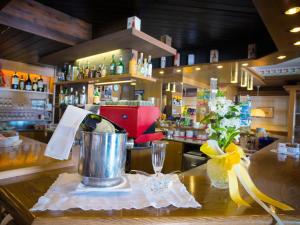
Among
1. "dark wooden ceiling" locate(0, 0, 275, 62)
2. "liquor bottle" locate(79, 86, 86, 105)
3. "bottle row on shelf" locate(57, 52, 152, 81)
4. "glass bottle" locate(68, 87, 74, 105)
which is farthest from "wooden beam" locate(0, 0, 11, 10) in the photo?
"glass bottle" locate(68, 87, 74, 105)

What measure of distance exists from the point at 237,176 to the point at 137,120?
1559mm

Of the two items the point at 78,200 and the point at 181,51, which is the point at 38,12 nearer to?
the point at 181,51

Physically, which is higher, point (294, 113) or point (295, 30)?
point (295, 30)

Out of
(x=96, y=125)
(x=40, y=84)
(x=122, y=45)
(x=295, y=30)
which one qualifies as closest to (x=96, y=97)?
(x=122, y=45)

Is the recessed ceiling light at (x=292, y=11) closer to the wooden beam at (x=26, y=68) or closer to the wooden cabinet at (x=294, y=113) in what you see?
the wooden cabinet at (x=294, y=113)

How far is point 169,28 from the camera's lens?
125 inches

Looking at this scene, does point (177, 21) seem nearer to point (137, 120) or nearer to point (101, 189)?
point (137, 120)

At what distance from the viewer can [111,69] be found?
3117 mm

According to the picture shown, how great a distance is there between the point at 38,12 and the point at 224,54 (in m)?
2.88

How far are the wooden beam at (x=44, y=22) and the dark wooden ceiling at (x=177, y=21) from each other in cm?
11

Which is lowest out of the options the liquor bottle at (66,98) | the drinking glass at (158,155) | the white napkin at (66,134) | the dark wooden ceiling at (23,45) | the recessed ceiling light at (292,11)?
the drinking glass at (158,155)

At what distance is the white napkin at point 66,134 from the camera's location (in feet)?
2.89

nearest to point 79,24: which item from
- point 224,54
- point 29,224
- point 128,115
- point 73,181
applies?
point 128,115

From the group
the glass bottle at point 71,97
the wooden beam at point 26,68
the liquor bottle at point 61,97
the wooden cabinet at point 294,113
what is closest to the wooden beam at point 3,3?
the glass bottle at point 71,97
